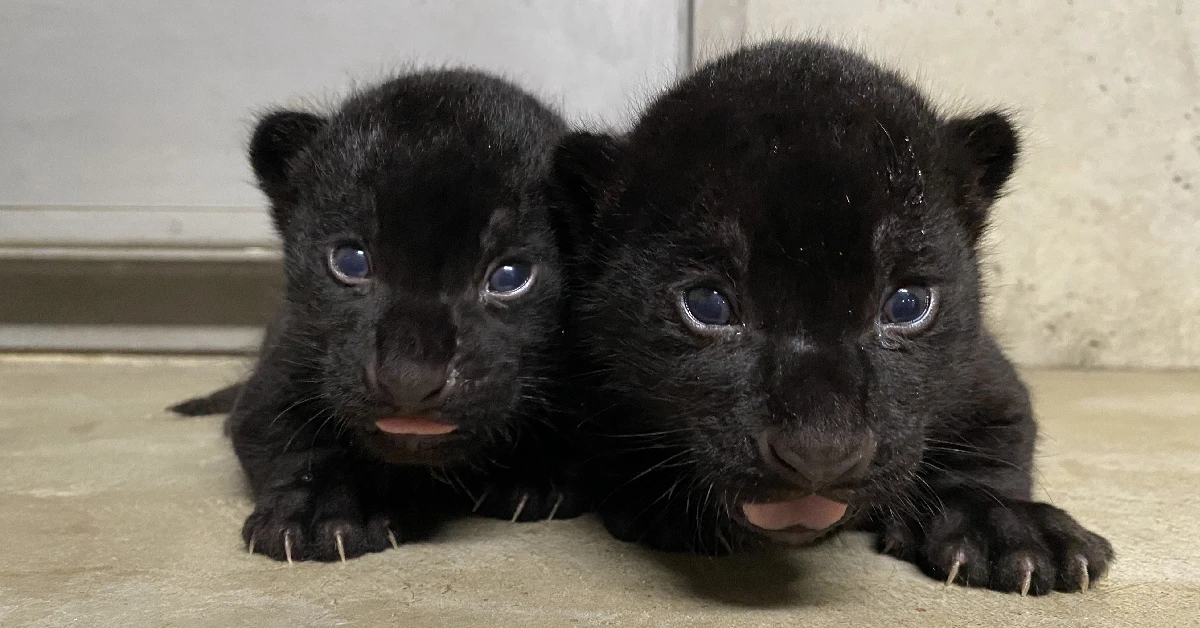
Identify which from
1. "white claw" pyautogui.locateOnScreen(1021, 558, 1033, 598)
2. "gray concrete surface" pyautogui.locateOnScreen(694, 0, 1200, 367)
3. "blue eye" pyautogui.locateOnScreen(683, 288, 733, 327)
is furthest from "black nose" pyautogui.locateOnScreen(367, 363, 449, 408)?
"gray concrete surface" pyautogui.locateOnScreen(694, 0, 1200, 367)

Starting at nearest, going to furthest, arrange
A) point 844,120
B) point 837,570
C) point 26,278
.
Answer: point 844,120 < point 837,570 < point 26,278

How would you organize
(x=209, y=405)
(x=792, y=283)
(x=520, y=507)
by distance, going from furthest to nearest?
(x=209, y=405)
(x=520, y=507)
(x=792, y=283)

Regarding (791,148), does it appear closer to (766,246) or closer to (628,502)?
(766,246)

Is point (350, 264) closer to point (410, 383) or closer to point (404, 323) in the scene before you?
point (404, 323)

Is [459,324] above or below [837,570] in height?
above

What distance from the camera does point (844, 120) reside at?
1.82 metres

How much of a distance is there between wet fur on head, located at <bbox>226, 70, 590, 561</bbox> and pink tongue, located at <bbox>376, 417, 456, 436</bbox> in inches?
0.9

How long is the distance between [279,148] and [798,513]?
1.57 meters

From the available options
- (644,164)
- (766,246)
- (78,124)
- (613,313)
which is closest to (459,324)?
(613,313)

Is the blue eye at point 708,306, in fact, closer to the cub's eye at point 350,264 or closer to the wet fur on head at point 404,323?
the wet fur on head at point 404,323

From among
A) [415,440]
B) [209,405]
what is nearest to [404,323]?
[415,440]

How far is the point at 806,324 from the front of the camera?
65.6 inches

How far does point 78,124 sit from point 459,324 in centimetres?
350

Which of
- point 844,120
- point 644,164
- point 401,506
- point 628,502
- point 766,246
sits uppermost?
point 844,120
